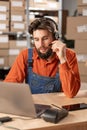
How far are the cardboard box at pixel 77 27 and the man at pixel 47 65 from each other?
1.57 metres

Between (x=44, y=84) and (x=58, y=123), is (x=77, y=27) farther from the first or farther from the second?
(x=58, y=123)

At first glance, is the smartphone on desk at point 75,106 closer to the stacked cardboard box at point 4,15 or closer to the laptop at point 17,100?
the laptop at point 17,100

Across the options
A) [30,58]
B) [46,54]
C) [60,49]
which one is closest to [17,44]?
[30,58]

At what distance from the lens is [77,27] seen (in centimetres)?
355

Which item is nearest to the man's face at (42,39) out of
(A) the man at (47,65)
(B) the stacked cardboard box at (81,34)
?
(A) the man at (47,65)

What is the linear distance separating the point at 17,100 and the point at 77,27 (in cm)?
235

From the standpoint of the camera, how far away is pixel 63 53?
183cm

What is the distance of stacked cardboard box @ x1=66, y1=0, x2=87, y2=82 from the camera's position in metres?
3.52

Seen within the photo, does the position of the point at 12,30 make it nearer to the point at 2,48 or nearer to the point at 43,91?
the point at 2,48

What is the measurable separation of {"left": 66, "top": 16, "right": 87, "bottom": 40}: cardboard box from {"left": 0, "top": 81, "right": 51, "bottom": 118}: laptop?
2.27 m

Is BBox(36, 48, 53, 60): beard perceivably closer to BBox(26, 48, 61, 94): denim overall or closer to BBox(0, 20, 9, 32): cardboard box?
BBox(26, 48, 61, 94): denim overall

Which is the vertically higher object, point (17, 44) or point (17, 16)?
point (17, 16)

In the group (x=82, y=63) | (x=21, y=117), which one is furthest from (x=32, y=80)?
(x=82, y=63)

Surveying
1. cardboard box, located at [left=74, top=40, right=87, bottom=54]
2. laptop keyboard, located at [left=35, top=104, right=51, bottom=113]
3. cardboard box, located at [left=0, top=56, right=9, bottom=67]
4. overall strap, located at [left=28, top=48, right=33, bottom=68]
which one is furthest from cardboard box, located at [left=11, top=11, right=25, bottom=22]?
laptop keyboard, located at [left=35, top=104, right=51, bottom=113]
